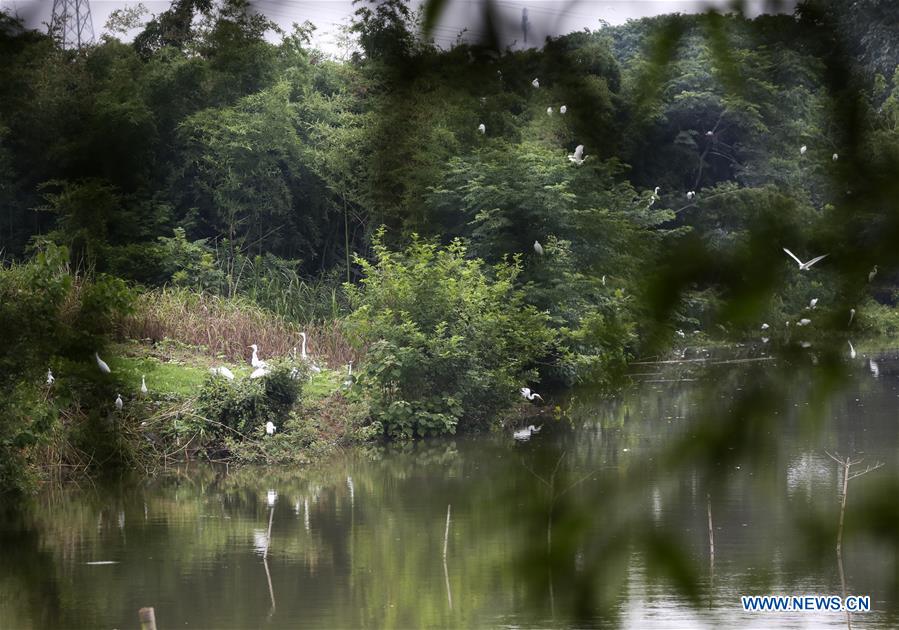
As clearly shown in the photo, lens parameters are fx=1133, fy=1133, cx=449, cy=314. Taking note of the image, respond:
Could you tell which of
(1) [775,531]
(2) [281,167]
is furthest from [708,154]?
(1) [775,531]

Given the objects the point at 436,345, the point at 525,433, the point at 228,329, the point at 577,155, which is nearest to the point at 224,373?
the point at 228,329

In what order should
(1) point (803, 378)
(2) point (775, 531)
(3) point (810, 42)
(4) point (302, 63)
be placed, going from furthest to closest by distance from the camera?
(2) point (775, 531) → (4) point (302, 63) → (1) point (803, 378) → (3) point (810, 42)

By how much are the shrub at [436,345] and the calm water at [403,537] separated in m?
0.37

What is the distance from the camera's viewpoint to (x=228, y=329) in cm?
1104

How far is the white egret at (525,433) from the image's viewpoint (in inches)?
393

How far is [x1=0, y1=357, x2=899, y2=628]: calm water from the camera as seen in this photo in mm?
2096

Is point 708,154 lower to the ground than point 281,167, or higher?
lower

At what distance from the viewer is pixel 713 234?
0.63 meters

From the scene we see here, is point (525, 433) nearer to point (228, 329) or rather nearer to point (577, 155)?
point (228, 329)

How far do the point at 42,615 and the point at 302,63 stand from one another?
5.26m

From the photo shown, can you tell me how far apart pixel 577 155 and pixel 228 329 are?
10.6 m

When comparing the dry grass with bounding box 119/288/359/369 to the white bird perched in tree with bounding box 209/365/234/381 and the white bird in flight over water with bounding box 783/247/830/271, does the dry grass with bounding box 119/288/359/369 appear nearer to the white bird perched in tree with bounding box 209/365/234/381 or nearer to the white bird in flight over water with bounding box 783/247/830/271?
the white bird perched in tree with bounding box 209/365/234/381

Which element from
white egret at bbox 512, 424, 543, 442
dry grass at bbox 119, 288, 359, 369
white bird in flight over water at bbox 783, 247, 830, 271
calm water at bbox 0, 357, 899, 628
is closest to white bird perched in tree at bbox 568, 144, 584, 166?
white bird in flight over water at bbox 783, 247, 830, 271

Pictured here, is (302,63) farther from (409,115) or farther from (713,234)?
(713,234)
